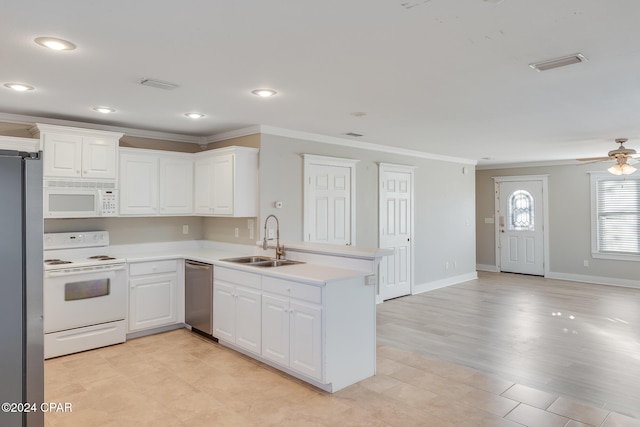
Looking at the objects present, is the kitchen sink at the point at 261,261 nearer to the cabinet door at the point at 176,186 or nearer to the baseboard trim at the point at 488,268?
the cabinet door at the point at 176,186

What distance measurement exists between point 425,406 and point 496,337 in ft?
6.85

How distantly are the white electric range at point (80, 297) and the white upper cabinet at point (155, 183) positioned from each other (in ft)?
2.23

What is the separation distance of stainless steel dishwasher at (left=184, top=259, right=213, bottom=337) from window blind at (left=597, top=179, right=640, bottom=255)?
7838 mm

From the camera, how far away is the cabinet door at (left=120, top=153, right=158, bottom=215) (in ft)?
15.9

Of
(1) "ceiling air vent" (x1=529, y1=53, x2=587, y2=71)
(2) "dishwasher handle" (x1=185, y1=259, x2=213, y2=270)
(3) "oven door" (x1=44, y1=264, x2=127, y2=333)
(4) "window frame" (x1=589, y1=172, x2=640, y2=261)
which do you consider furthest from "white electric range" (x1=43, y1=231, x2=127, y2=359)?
(4) "window frame" (x1=589, y1=172, x2=640, y2=261)

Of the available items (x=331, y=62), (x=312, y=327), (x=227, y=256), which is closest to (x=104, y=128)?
(x=227, y=256)

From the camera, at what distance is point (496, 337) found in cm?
473

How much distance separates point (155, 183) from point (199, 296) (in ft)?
5.05

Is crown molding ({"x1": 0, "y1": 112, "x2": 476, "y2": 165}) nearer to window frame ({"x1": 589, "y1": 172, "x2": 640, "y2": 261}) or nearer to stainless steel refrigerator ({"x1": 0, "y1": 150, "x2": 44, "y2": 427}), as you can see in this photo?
stainless steel refrigerator ({"x1": 0, "y1": 150, "x2": 44, "y2": 427})

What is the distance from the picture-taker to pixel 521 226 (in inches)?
367

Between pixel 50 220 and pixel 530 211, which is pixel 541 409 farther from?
pixel 530 211

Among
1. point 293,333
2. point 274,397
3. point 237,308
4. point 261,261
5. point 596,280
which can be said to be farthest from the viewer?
point 596,280

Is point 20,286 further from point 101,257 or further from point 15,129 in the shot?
point 15,129

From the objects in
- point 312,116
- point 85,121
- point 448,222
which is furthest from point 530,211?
point 85,121
